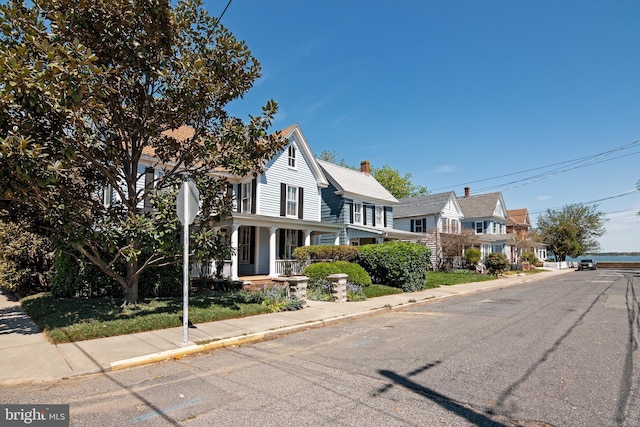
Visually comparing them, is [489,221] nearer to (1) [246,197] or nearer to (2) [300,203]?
(2) [300,203]

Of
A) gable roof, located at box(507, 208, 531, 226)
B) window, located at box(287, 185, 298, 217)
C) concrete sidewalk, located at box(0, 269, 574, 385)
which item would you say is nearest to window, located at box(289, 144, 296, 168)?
window, located at box(287, 185, 298, 217)

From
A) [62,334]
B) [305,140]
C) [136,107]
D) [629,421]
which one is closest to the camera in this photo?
[629,421]

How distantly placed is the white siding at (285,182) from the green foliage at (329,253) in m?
3.57

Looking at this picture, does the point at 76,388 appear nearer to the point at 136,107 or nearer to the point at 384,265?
the point at 136,107

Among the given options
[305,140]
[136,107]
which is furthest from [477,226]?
[136,107]

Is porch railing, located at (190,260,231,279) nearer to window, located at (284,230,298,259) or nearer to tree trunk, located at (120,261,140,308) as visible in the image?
tree trunk, located at (120,261,140,308)

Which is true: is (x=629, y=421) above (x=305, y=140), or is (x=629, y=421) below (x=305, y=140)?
below

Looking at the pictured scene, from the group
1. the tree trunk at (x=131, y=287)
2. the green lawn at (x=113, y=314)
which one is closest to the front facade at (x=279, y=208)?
the green lawn at (x=113, y=314)

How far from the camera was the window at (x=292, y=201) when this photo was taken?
22.5 metres

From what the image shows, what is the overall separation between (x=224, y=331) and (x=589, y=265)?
55645 mm

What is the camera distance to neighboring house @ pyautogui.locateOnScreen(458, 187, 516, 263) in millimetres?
43381

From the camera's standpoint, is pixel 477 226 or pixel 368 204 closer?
pixel 368 204

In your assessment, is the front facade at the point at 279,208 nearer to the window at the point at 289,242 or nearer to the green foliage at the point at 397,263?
the window at the point at 289,242

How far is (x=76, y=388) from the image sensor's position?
5027mm
